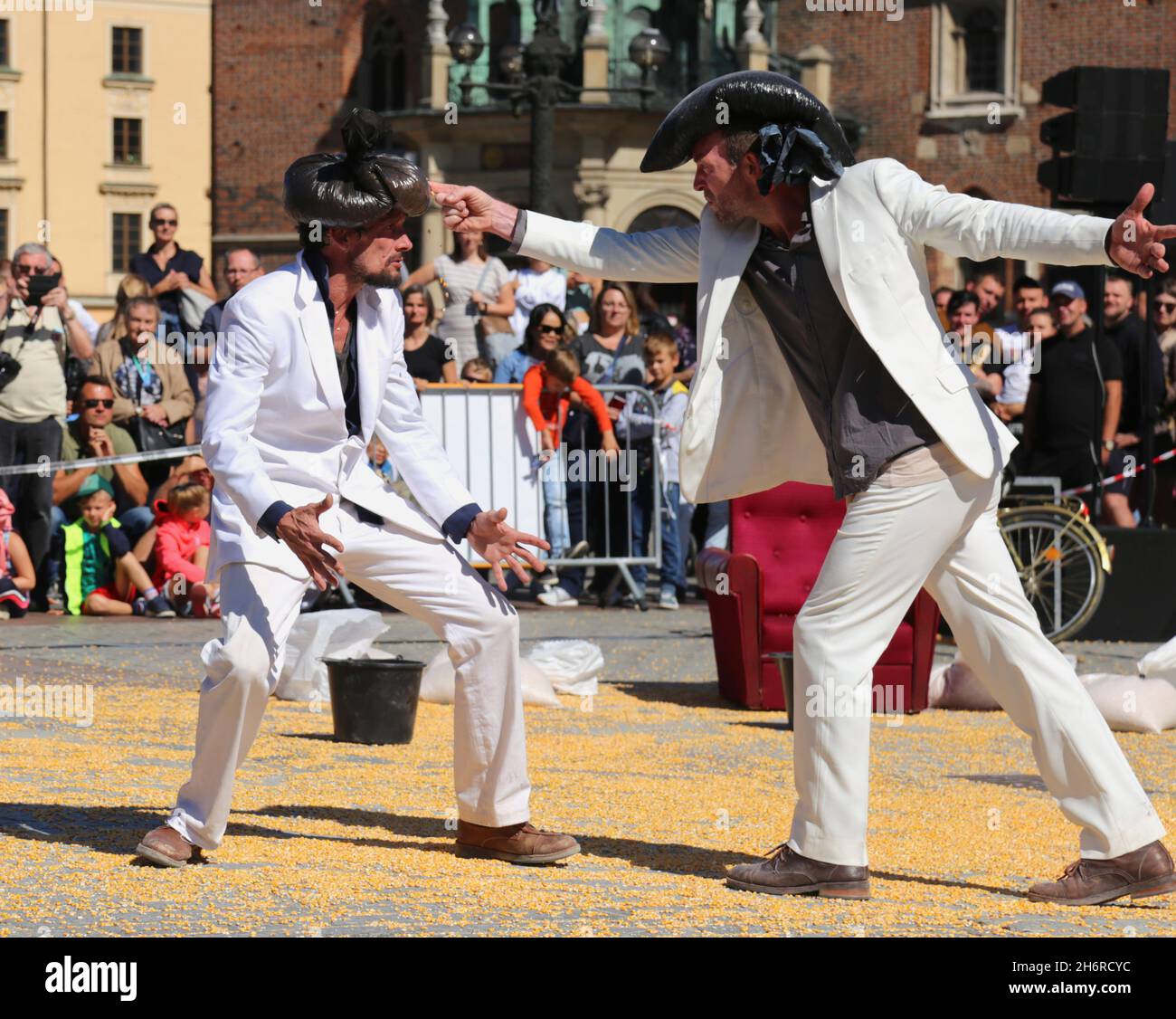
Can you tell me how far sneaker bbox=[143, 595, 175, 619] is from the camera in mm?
13180

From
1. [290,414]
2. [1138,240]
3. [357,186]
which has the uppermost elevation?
[357,186]

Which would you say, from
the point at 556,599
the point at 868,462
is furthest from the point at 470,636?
the point at 556,599

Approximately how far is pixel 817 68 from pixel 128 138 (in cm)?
2805

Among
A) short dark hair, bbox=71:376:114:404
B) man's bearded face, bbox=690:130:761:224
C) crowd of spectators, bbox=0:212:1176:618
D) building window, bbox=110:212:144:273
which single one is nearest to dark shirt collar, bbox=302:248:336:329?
man's bearded face, bbox=690:130:761:224

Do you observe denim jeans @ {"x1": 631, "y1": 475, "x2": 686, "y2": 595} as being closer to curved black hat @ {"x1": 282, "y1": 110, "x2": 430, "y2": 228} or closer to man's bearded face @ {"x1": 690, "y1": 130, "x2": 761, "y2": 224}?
curved black hat @ {"x1": 282, "y1": 110, "x2": 430, "y2": 228}

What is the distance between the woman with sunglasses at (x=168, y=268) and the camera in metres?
14.8

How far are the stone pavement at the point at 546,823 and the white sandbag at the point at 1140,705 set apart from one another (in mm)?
86

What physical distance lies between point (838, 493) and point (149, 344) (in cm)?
904

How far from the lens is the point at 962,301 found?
49.7 feet

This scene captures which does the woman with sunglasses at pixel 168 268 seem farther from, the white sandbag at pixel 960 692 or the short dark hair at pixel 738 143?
the short dark hair at pixel 738 143

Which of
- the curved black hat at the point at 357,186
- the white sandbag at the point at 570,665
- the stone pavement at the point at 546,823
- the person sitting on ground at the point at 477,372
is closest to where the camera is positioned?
the stone pavement at the point at 546,823

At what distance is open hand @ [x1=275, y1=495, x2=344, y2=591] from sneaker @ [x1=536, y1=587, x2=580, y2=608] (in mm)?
8490

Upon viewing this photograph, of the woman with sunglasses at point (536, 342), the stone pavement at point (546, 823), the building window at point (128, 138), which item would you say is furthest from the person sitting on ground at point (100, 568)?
the building window at point (128, 138)

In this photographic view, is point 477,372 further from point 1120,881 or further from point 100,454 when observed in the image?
point 1120,881
